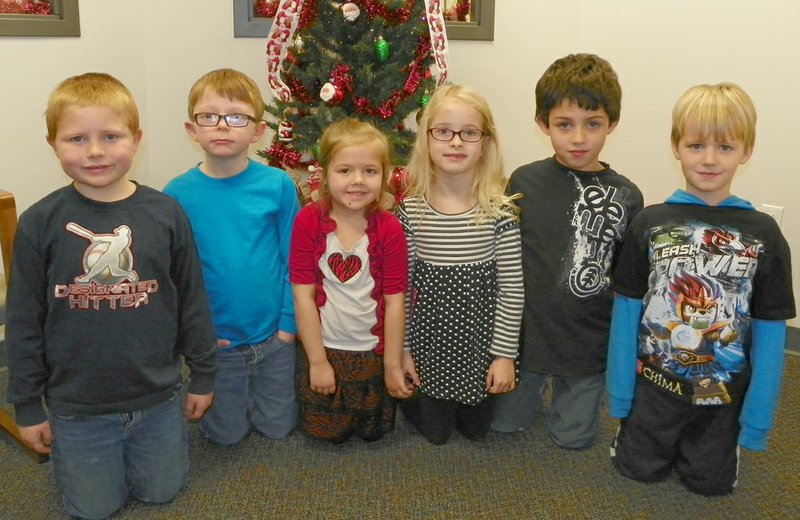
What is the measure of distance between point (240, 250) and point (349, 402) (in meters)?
0.56

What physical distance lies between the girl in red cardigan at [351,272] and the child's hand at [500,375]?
25cm

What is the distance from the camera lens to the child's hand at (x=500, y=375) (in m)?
2.06

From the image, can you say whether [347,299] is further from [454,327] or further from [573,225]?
[573,225]

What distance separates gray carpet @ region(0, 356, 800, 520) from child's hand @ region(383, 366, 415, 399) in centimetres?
19

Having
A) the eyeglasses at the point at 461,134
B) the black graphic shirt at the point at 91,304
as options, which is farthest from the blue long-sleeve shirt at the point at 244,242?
the eyeglasses at the point at 461,134

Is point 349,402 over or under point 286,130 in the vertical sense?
under

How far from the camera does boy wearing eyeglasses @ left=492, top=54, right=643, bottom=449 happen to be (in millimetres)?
1982

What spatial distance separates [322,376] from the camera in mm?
2035

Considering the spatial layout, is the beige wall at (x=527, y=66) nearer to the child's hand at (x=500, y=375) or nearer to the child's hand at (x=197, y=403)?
the child's hand at (x=197, y=403)

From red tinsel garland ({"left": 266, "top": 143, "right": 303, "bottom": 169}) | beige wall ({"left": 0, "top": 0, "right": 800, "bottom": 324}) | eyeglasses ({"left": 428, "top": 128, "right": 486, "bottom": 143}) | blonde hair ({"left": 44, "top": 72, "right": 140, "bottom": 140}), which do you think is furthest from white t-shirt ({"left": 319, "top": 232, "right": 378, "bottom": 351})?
beige wall ({"left": 0, "top": 0, "right": 800, "bottom": 324})

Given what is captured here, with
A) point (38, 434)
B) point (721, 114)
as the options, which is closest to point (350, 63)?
point (721, 114)

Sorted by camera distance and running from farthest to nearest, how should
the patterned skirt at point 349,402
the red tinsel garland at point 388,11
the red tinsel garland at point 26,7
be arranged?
1. the red tinsel garland at point 26,7
2. the red tinsel garland at point 388,11
3. the patterned skirt at point 349,402

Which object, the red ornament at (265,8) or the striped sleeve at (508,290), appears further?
the red ornament at (265,8)

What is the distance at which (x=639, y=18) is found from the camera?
10.8ft
